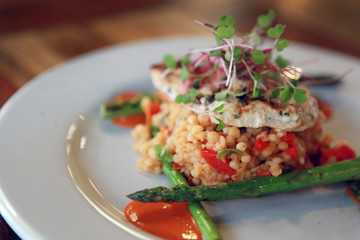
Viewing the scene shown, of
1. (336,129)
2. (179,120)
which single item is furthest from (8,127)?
(336,129)

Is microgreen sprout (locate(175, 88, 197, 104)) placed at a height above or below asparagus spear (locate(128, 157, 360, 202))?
above

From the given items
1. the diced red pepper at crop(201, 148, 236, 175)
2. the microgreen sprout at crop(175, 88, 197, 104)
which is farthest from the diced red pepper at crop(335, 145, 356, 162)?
the microgreen sprout at crop(175, 88, 197, 104)

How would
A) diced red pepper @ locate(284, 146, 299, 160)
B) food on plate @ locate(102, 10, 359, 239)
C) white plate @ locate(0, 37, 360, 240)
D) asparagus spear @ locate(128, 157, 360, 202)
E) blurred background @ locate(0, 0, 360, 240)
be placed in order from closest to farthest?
white plate @ locate(0, 37, 360, 240), asparagus spear @ locate(128, 157, 360, 202), food on plate @ locate(102, 10, 359, 239), diced red pepper @ locate(284, 146, 299, 160), blurred background @ locate(0, 0, 360, 240)

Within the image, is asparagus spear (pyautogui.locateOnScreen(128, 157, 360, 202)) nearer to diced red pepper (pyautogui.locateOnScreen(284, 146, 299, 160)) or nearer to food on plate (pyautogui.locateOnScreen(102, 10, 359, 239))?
food on plate (pyautogui.locateOnScreen(102, 10, 359, 239))

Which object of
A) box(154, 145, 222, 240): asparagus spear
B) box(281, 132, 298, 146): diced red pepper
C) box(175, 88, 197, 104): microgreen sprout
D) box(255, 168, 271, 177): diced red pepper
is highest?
box(175, 88, 197, 104): microgreen sprout

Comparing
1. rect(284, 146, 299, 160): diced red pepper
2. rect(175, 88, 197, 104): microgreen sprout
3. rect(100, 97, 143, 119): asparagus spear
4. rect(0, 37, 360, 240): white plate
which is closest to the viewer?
rect(0, 37, 360, 240): white plate

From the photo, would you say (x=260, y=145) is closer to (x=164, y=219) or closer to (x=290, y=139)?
(x=290, y=139)

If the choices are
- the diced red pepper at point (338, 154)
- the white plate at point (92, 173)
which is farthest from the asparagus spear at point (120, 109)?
the diced red pepper at point (338, 154)

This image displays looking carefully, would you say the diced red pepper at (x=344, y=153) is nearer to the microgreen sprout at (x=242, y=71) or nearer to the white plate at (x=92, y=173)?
the white plate at (x=92, y=173)
